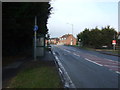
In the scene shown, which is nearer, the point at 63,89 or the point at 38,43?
the point at 63,89

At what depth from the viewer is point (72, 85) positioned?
711 cm

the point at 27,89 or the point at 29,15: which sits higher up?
the point at 29,15

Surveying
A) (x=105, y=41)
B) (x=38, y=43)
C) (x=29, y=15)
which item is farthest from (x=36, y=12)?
(x=105, y=41)

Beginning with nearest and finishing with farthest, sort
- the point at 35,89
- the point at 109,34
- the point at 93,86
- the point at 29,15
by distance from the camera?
the point at 35,89 → the point at 93,86 → the point at 29,15 → the point at 109,34

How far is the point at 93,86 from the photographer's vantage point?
7.01m

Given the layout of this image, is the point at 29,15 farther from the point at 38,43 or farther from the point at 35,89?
the point at 35,89

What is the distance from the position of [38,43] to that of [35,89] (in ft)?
44.7

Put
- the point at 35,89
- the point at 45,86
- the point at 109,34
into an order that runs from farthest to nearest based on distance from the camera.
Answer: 1. the point at 109,34
2. the point at 45,86
3. the point at 35,89

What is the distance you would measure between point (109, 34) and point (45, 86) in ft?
138

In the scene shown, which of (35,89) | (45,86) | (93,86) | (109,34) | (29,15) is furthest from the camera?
(109,34)

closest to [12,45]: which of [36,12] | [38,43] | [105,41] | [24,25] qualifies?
[38,43]

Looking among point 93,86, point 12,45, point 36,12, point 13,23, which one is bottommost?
point 93,86

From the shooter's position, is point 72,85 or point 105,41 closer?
point 72,85

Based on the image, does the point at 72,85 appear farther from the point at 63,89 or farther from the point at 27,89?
the point at 27,89
